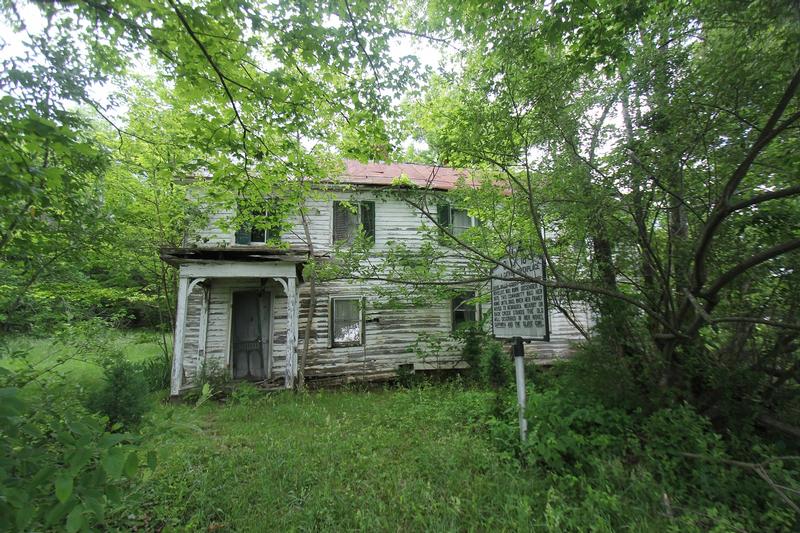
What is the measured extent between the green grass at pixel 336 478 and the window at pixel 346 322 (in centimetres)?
435

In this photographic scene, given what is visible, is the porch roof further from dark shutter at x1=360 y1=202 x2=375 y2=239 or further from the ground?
the ground

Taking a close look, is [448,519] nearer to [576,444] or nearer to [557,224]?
[576,444]

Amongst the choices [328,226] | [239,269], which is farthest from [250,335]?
[328,226]

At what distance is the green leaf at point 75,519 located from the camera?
4.38 ft

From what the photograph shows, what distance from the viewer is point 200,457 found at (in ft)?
14.2

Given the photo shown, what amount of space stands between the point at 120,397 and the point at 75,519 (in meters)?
4.48

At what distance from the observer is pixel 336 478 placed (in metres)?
3.82

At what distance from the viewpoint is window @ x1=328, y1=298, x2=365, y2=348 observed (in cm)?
1016

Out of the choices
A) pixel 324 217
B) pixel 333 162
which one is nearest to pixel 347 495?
pixel 333 162

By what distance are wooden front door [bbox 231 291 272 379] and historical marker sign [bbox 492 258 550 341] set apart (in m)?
7.31

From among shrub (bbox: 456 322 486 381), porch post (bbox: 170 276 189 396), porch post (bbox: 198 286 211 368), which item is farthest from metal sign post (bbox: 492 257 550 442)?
porch post (bbox: 198 286 211 368)

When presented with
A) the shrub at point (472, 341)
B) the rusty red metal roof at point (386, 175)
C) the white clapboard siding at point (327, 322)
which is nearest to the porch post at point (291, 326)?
the white clapboard siding at point (327, 322)

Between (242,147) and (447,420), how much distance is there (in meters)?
5.01

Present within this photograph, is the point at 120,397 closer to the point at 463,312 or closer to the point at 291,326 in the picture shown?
the point at 291,326
